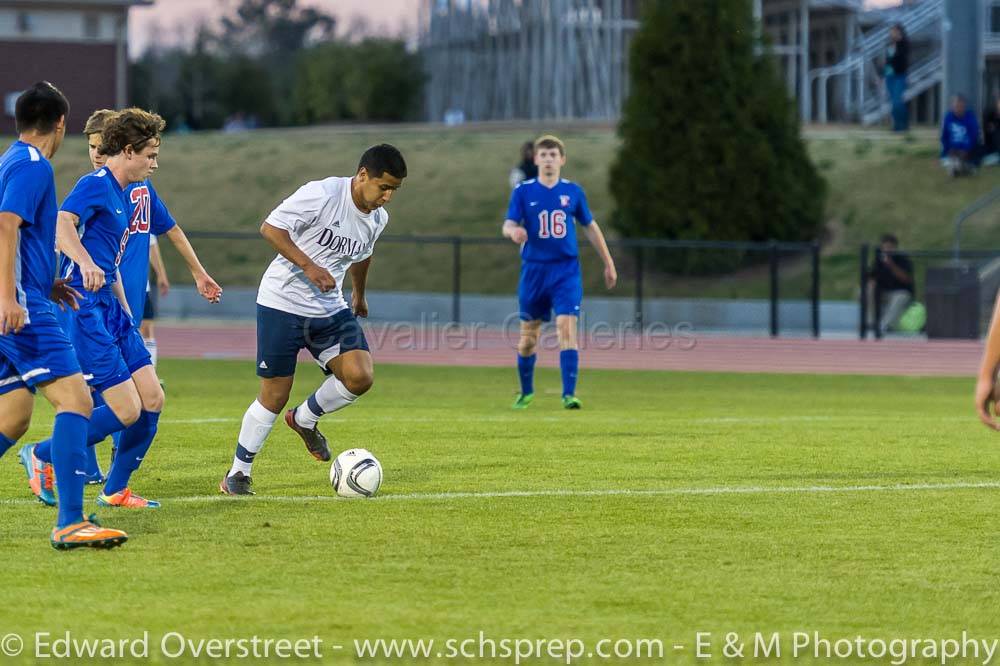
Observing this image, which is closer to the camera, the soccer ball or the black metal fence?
the soccer ball

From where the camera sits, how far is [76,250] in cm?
740

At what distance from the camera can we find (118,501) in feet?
25.7

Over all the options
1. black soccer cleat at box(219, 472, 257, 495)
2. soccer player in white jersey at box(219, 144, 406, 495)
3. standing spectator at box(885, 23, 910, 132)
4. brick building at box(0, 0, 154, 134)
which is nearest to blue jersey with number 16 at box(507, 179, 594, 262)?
soccer player in white jersey at box(219, 144, 406, 495)

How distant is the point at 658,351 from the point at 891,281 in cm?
508

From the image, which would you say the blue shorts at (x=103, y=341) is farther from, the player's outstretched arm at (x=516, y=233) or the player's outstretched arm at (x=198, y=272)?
the player's outstretched arm at (x=516, y=233)

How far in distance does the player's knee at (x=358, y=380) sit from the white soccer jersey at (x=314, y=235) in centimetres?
35

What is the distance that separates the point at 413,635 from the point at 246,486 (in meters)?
3.28

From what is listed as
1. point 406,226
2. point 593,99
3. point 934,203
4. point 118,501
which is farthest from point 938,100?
point 118,501

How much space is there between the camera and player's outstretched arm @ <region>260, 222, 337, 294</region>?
8.08 metres

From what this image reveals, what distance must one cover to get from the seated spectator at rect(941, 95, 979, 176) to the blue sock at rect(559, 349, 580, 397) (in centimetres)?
1965

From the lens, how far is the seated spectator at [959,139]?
31859mm

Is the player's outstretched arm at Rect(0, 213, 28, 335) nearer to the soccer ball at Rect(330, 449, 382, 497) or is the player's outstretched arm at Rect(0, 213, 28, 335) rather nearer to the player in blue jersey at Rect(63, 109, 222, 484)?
the player in blue jersey at Rect(63, 109, 222, 484)

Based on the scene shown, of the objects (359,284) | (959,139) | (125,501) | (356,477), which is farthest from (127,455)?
(959,139)

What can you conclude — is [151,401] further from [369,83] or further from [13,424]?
[369,83]
